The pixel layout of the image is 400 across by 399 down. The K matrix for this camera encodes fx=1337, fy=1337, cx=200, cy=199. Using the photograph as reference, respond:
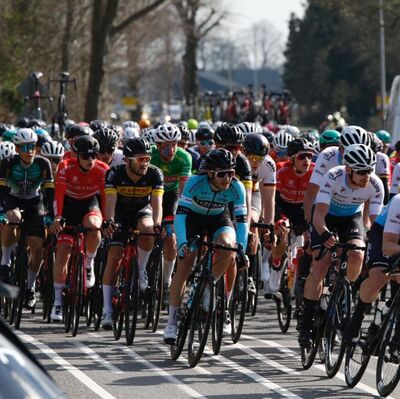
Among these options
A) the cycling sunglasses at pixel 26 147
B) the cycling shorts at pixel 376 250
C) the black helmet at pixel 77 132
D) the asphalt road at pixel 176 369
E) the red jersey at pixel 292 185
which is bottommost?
the asphalt road at pixel 176 369

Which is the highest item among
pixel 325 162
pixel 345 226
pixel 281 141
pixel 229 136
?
pixel 281 141

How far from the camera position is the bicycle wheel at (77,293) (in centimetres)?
1213

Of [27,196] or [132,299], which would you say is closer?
[132,299]

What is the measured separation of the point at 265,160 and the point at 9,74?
3726 cm

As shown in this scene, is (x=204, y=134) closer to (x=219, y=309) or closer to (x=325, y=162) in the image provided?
(x=325, y=162)

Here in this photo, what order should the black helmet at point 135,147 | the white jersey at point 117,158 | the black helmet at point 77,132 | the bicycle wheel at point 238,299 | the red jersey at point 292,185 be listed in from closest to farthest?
the bicycle wheel at point 238,299 → the black helmet at point 135,147 → the red jersey at point 292,185 → the white jersey at point 117,158 → the black helmet at point 77,132

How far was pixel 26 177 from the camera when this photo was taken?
13.6 metres

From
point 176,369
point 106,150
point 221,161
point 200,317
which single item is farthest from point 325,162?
point 106,150

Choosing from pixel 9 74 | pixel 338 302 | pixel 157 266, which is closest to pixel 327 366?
pixel 338 302

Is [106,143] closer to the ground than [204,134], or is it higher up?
closer to the ground

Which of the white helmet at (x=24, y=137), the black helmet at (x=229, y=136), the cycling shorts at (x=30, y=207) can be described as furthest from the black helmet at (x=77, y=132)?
the black helmet at (x=229, y=136)

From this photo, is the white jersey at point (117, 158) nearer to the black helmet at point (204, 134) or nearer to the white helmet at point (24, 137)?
the white helmet at point (24, 137)

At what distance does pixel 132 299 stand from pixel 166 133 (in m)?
2.31

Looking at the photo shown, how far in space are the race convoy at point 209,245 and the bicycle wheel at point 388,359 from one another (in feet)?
0.04
